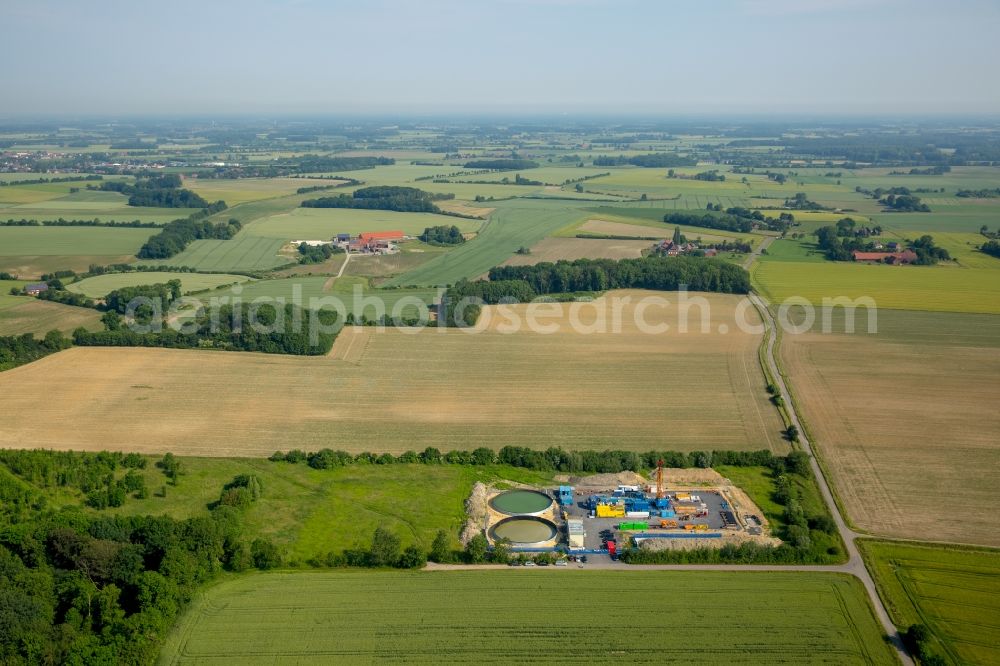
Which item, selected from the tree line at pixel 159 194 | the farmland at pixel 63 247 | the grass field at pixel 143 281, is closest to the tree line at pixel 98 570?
the grass field at pixel 143 281

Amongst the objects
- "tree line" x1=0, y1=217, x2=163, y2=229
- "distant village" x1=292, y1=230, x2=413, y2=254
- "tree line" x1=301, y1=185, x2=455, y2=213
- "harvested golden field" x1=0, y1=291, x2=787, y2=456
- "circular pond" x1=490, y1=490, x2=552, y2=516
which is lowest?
"circular pond" x1=490, y1=490, x2=552, y2=516

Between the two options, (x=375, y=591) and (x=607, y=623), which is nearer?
(x=607, y=623)

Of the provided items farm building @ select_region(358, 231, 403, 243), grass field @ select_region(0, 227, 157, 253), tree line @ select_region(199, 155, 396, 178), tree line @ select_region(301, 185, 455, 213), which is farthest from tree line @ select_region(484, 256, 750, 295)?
tree line @ select_region(199, 155, 396, 178)

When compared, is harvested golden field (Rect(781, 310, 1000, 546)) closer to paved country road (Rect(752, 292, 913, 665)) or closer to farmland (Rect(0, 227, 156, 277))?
paved country road (Rect(752, 292, 913, 665))

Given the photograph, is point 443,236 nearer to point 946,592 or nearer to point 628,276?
point 628,276

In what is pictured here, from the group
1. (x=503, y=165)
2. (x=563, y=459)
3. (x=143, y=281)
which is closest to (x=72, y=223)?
(x=143, y=281)

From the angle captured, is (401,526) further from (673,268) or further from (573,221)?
(573,221)

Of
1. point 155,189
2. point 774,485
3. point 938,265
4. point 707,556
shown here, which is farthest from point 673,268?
point 155,189
